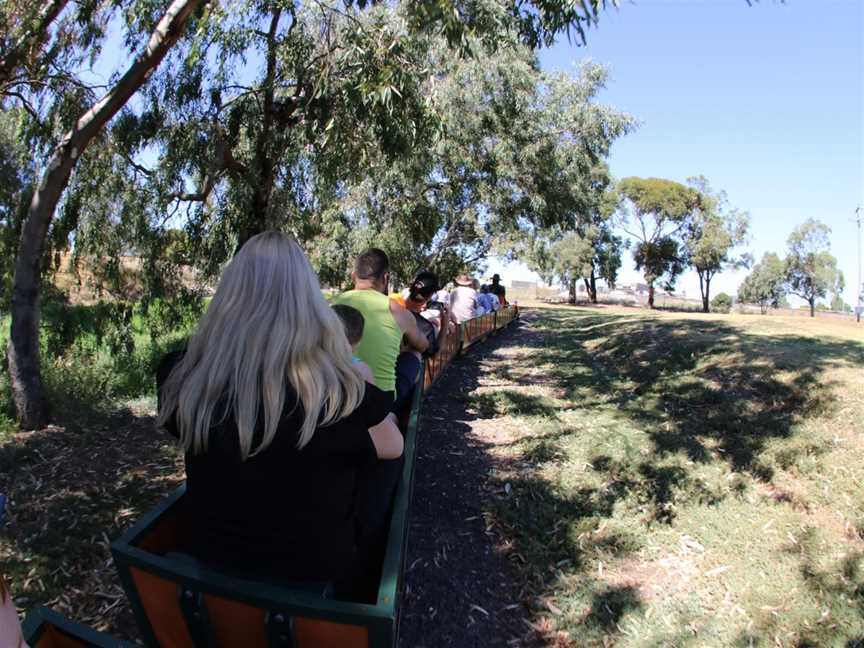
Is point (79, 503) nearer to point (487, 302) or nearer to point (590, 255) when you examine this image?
point (487, 302)

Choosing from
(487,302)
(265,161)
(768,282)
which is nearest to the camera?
(265,161)

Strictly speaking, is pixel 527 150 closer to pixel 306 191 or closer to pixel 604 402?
pixel 306 191

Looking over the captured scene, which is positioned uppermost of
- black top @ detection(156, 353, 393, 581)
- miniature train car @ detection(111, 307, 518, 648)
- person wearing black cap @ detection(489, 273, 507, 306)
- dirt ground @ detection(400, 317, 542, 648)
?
person wearing black cap @ detection(489, 273, 507, 306)

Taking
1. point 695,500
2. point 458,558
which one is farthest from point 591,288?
point 458,558

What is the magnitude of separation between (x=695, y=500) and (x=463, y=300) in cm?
649

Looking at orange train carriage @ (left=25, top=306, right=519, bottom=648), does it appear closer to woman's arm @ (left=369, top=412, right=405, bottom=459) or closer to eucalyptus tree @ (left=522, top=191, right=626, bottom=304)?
woman's arm @ (left=369, top=412, right=405, bottom=459)

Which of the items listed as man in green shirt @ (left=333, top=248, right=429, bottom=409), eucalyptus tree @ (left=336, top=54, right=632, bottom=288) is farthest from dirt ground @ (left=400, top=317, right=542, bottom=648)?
eucalyptus tree @ (left=336, top=54, right=632, bottom=288)

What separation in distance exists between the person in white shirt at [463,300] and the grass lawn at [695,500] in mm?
2626

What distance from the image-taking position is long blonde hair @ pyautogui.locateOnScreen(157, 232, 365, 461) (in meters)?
1.79

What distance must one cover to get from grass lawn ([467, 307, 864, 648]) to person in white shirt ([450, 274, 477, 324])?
2.63m

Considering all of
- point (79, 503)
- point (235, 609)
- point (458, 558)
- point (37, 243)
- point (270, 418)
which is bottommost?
point (458, 558)

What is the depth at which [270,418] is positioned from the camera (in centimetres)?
176

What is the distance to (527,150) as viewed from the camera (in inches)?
547

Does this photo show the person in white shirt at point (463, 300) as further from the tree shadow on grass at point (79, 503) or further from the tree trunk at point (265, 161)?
the tree shadow on grass at point (79, 503)
